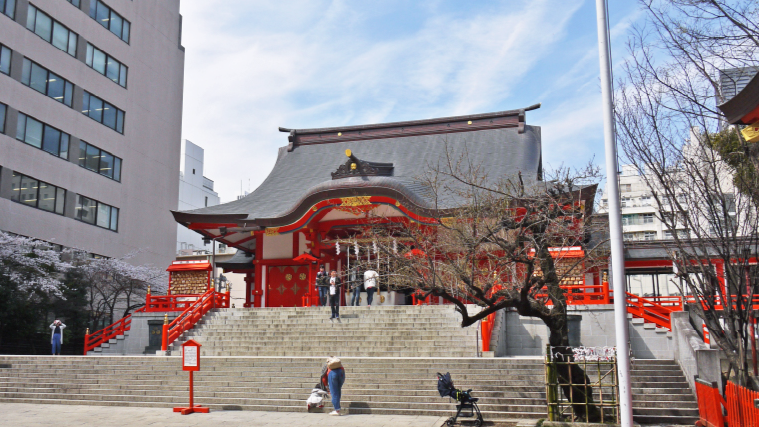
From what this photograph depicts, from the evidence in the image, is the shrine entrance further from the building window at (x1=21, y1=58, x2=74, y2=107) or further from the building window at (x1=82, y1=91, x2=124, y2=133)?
the building window at (x1=82, y1=91, x2=124, y2=133)

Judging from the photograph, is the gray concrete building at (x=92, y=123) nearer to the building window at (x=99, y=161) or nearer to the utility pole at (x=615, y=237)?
Result: the building window at (x=99, y=161)

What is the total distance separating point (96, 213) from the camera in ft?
113

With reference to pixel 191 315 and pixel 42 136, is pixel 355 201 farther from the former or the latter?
pixel 42 136

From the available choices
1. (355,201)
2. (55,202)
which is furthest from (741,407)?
(55,202)

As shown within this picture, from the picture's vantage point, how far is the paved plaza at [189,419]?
12.5 meters

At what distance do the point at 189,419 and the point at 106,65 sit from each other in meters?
28.2

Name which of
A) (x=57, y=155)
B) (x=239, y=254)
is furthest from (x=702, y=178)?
(x=57, y=155)

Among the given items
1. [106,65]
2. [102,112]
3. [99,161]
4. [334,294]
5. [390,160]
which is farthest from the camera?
[106,65]

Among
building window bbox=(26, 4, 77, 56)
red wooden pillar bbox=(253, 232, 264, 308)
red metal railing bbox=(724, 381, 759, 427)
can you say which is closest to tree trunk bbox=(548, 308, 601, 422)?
red metal railing bbox=(724, 381, 759, 427)

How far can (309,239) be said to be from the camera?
1025 inches

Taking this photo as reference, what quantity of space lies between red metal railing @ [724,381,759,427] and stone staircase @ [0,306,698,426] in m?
2.07

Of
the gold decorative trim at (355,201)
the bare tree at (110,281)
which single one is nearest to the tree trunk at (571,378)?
the gold decorative trim at (355,201)

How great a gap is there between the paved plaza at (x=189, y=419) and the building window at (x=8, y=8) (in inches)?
859

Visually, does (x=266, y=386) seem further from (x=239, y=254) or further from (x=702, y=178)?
(x=239, y=254)
